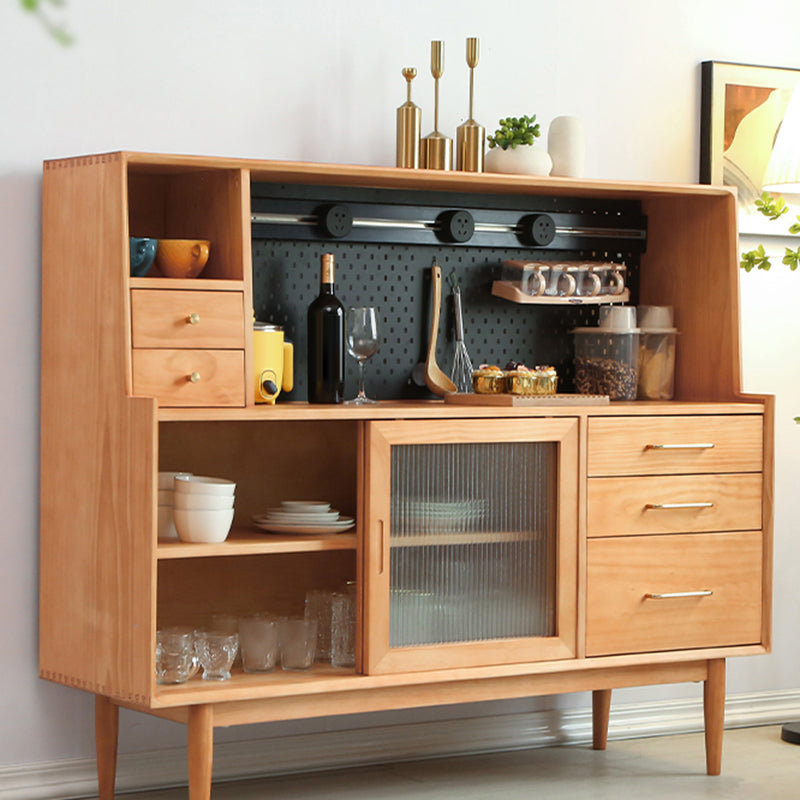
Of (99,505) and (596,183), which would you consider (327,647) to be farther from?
(596,183)

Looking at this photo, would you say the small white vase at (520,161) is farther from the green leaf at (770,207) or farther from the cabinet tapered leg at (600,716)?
the cabinet tapered leg at (600,716)

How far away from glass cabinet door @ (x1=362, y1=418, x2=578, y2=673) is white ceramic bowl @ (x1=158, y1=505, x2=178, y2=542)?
15.5 inches

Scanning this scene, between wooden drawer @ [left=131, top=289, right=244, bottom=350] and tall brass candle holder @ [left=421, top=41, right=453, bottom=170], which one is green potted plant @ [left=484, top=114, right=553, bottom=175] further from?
wooden drawer @ [left=131, top=289, right=244, bottom=350]

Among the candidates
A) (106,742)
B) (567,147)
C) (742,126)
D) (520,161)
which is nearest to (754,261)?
(742,126)

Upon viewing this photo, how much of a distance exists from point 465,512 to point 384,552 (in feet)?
0.71

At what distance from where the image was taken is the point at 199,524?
2166 millimetres

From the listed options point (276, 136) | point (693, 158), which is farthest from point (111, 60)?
point (693, 158)

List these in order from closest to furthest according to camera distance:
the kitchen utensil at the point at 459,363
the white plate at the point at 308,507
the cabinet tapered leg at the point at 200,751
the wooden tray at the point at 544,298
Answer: the cabinet tapered leg at the point at 200,751 < the white plate at the point at 308,507 < the wooden tray at the point at 544,298 < the kitchen utensil at the point at 459,363

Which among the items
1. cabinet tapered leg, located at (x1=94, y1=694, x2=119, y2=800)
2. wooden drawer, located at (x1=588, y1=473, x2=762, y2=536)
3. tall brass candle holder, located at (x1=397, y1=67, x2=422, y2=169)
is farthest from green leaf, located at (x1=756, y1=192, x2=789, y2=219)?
cabinet tapered leg, located at (x1=94, y1=694, x2=119, y2=800)

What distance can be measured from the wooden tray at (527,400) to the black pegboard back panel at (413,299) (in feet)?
0.89

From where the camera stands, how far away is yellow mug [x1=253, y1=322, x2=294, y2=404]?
2.35m

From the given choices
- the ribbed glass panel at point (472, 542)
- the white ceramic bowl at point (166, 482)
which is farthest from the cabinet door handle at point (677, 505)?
the white ceramic bowl at point (166, 482)

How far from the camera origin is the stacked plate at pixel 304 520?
2.32 metres

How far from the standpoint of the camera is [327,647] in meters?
2.38
